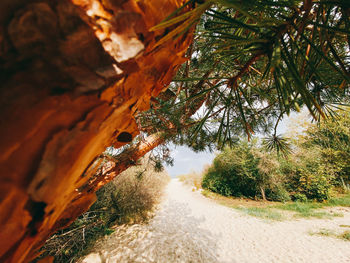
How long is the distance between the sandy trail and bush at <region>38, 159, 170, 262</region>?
19cm

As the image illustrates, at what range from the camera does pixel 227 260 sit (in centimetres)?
168

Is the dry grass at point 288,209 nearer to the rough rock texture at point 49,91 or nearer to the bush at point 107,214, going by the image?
the bush at point 107,214

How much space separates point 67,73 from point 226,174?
18.9 ft

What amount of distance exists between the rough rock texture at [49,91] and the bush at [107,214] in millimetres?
1141

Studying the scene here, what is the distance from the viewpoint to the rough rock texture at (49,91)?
0.13m

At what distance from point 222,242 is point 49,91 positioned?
2.70 meters

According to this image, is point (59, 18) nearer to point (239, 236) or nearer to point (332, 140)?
point (239, 236)

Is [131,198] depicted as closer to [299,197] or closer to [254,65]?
[254,65]

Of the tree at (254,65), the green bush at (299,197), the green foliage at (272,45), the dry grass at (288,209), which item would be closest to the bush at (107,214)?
the tree at (254,65)

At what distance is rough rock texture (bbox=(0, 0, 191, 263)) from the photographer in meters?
0.13

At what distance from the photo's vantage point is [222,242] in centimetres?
204

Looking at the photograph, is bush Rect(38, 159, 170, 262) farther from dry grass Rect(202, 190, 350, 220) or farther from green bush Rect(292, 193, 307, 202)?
green bush Rect(292, 193, 307, 202)

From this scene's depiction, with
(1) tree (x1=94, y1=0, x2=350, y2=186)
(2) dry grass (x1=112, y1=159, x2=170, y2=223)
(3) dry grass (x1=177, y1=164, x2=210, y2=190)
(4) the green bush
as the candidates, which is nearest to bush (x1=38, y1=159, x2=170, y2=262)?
(2) dry grass (x1=112, y1=159, x2=170, y2=223)

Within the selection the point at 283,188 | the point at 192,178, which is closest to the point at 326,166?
the point at 283,188
